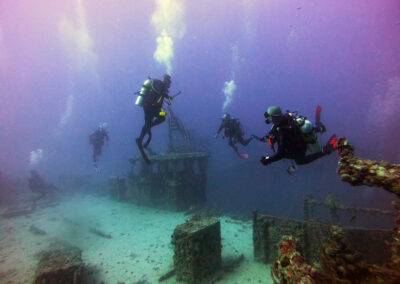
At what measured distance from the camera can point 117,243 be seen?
7.80m

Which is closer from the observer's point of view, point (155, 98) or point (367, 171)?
point (367, 171)

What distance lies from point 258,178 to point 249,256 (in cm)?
1804

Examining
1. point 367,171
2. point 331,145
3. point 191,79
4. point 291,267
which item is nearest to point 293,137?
point 331,145

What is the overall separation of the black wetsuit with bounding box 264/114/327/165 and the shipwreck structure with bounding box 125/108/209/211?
742 cm

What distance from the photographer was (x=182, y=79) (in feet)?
469

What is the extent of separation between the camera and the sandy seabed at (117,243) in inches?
223

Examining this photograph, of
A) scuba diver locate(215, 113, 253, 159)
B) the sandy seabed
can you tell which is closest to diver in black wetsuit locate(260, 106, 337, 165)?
the sandy seabed

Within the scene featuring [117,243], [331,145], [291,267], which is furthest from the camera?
[117,243]

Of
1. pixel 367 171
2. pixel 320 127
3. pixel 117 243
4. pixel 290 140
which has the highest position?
pixel 320 127

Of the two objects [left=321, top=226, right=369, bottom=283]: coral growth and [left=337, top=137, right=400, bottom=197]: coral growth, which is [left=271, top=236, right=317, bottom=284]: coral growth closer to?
[left=321, top=226, right=369, bottom=283]: coral growth

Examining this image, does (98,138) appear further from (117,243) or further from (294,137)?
(294,137)

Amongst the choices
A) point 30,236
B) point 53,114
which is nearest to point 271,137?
point 30,236

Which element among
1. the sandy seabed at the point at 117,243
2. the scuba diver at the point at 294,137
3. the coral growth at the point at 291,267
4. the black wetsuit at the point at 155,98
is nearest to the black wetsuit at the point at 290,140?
the scuba diver at the point at 294,137

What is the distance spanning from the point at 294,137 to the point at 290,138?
9cm
